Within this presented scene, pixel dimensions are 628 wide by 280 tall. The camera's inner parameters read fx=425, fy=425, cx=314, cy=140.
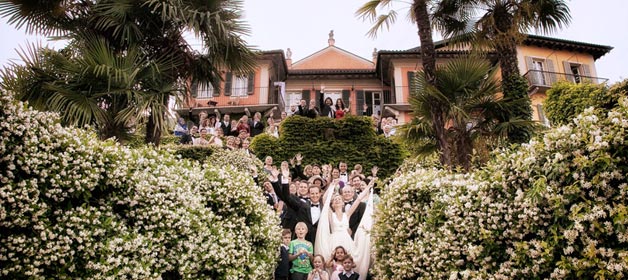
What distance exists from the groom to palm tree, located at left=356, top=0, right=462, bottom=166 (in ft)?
9.30

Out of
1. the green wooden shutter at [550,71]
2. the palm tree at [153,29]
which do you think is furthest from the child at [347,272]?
the green wooden shutter at [550,71]

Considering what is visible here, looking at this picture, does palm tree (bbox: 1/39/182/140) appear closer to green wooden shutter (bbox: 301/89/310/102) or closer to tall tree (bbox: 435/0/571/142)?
tall tree (bbox: 435/0/571/142)

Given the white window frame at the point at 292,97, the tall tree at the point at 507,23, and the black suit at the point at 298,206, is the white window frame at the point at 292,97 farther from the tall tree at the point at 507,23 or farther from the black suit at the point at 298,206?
the black suit at the point at 298,206

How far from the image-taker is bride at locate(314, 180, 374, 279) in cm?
808

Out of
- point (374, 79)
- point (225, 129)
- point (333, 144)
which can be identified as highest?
point (374, 79)

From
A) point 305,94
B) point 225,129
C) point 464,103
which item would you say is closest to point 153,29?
point 464,103

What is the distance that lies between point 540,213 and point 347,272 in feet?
13.7

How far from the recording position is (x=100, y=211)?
13.7ft

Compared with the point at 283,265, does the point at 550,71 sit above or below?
above

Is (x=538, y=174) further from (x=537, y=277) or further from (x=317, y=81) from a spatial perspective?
(x=317, y=81)

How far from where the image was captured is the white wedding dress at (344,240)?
8.06m

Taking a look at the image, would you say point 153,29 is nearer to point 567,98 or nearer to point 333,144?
point 333,144

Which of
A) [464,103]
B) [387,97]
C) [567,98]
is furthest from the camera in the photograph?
[387,97]

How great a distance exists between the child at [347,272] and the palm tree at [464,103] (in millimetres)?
3026
